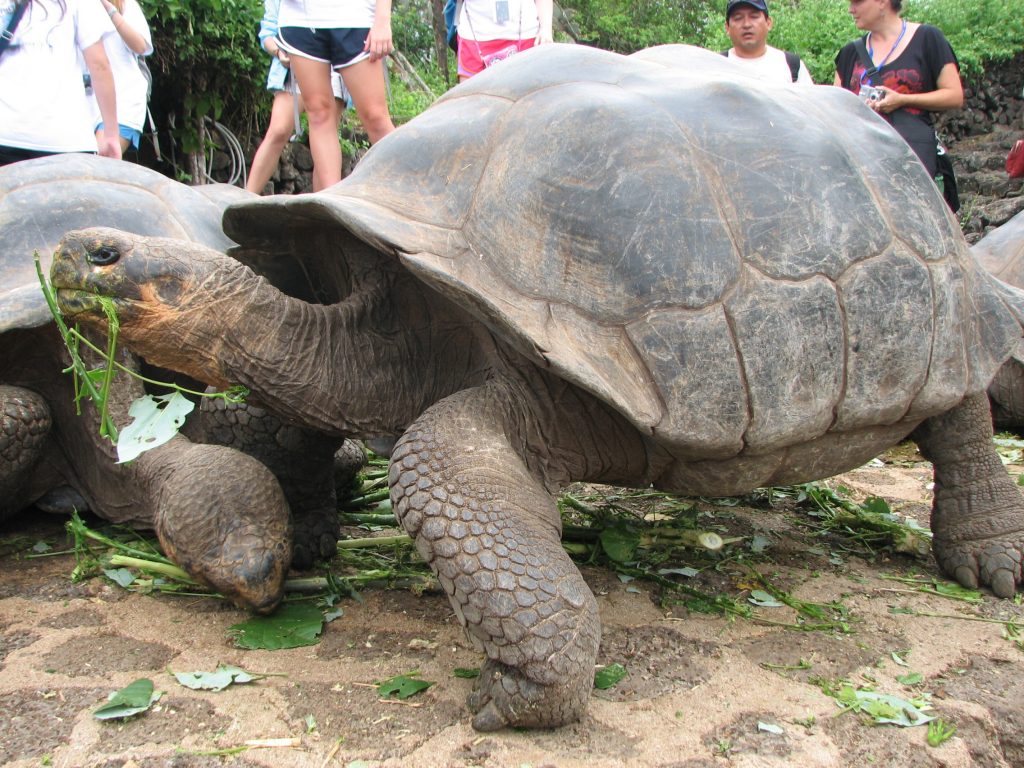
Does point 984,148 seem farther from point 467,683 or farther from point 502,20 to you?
point 467,683

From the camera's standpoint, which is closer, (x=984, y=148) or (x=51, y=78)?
(x=51, y=78)

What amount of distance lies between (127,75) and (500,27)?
2.01m

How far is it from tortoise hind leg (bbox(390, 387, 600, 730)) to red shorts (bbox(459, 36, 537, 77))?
3.37 metres

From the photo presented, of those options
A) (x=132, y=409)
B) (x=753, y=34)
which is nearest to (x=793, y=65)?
(x=753, y=34)

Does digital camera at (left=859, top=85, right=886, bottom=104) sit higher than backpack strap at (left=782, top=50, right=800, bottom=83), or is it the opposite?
backpack strap at (left=782, top=50, right=800, bottom=83)

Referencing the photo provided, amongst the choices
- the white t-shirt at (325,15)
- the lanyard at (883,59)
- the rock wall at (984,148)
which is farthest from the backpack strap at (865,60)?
the rock wall at (984,148)

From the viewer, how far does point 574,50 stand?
2.65m

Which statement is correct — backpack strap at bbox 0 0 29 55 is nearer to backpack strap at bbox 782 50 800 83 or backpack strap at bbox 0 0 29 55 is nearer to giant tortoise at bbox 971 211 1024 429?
backpack strap at bbox 782 50 800 83

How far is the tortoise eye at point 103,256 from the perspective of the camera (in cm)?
205

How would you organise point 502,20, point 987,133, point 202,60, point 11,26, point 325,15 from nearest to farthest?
point 11,26 < point 325,15 < point 502,20 < point 202,60 < point 987,133

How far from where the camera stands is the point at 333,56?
480 centimetres

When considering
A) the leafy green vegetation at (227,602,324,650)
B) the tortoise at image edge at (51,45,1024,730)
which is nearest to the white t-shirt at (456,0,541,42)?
the tortoise at image edge at (51,45,1024,730)

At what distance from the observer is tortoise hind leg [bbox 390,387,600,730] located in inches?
73.0

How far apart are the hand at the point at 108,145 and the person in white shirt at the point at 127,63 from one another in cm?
16
